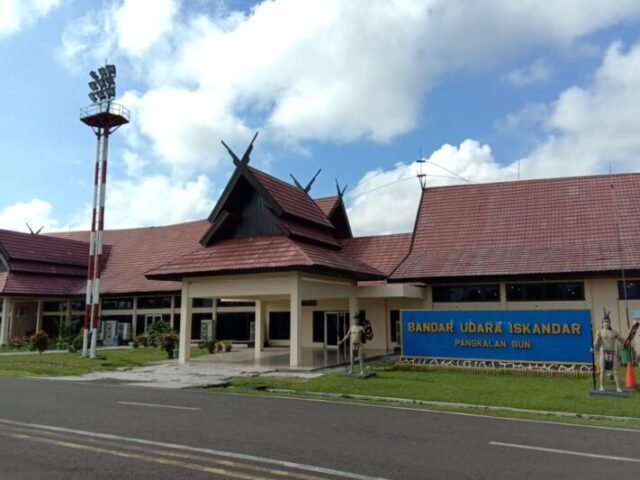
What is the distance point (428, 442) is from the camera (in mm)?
7824

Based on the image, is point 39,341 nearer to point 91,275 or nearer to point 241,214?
point 91,275

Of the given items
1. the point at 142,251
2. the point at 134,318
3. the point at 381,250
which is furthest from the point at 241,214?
the point at 142,251

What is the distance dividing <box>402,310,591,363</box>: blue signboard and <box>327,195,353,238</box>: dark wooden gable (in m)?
11.6

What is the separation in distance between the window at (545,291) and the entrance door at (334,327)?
326 inches

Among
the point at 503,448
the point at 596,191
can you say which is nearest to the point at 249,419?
the point at 503,448

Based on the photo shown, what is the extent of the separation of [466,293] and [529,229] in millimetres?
4185

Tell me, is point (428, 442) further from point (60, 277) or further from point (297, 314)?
point (60, 277)

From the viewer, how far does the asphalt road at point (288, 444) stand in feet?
20.5

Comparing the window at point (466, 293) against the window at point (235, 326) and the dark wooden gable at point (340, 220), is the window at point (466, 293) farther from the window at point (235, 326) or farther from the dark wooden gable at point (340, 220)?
the window at point (235, 326)

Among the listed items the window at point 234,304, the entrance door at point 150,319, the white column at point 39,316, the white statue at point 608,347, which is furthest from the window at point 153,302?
the white statue at point 608,347

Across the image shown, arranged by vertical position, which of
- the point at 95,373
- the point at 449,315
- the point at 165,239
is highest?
the point at 165,239

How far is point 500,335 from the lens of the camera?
694 inches

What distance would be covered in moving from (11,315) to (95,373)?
18.8m

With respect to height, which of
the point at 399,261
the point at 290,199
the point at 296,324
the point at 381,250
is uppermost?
the point at 290,199
